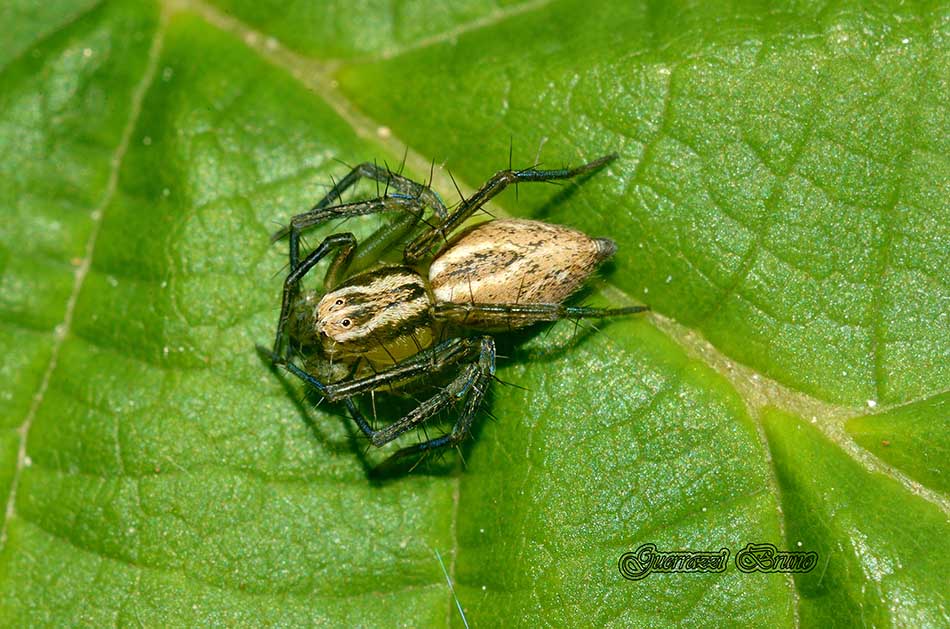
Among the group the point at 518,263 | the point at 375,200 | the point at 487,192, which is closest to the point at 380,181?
the point at 375,200

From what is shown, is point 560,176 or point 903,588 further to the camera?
point 560,176

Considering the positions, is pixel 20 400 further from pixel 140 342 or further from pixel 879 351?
pixel 879 351

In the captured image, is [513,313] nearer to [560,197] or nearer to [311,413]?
[560,197]

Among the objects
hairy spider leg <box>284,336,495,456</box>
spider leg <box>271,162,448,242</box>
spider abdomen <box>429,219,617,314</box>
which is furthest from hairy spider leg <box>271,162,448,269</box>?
hairy spider leg <box>284,336,495,456</box>

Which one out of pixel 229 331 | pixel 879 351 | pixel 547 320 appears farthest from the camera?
pixel 229 331

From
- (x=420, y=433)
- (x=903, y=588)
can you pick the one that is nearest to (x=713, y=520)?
(x=903, y=588)

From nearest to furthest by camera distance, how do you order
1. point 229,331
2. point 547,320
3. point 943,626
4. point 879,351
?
point 943,626 < point 879,351 < point 547,320 < point 229,331
